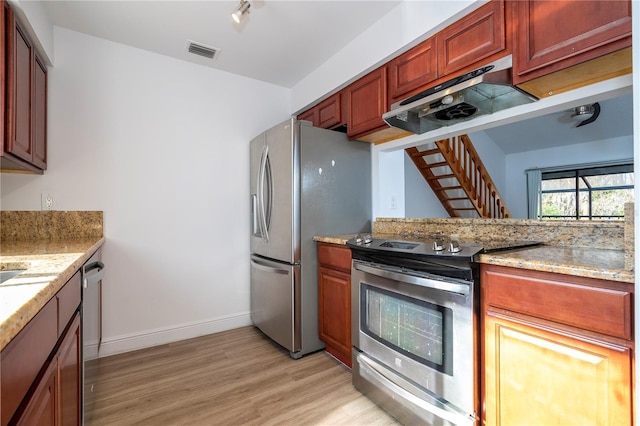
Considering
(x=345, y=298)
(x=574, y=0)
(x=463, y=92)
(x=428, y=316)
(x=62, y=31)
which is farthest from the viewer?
(x=62, y=31)

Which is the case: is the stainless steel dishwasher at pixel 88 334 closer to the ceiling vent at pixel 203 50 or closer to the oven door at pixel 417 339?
A: the oven door at pixel 417 339

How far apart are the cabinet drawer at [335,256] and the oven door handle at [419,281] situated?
0.28 metres

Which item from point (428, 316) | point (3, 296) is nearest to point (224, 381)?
point (428, 316)

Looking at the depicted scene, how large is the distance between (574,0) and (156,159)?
115 inches

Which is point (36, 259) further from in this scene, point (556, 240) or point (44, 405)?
point (556, 240)

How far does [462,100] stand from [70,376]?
88.6 inches

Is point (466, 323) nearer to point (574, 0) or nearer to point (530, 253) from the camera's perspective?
point (530, 253)

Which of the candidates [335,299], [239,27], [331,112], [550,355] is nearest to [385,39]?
[331,112]

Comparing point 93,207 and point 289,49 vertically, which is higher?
point 289,49

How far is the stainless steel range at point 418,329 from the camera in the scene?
1336mm

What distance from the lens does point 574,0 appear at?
1.29 meters

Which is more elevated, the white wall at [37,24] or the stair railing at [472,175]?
the white wall at [37,24]

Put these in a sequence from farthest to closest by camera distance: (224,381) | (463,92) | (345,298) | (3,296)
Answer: (345,298) < (224,381) < (463,92) < (3,296)

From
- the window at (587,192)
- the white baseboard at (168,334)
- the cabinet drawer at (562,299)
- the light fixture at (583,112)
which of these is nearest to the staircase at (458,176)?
the window at (587,192)
